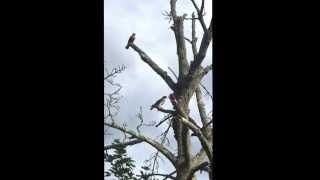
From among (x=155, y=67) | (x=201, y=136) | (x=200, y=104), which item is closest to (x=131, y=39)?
(x=155, y=67)

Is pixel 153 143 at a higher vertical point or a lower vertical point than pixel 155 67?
lower

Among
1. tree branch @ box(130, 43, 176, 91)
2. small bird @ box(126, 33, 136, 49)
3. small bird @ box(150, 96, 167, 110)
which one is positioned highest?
small bird @ box(126, 33, 136, 49)

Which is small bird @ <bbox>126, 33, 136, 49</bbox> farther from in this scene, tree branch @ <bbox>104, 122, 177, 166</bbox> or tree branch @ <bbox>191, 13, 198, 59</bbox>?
tree branch @ <bbox>104, 122, 177, 166</bbox>

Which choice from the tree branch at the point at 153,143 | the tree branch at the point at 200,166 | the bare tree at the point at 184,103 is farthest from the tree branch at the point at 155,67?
the tree branch at the point at 200,166

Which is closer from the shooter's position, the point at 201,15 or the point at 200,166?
the point at 201,15

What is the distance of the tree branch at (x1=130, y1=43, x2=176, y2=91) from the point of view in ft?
19.5

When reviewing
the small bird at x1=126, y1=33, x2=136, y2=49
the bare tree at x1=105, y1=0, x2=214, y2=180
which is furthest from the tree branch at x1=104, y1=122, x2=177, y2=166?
the small bird at x1=126, y1=33, x2=136, y2=49

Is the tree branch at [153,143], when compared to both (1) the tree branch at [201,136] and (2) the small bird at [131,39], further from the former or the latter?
(2) the small bird at [131,39]

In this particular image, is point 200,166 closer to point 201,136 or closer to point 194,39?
point 201,136

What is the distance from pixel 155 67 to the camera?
6.12 metres
